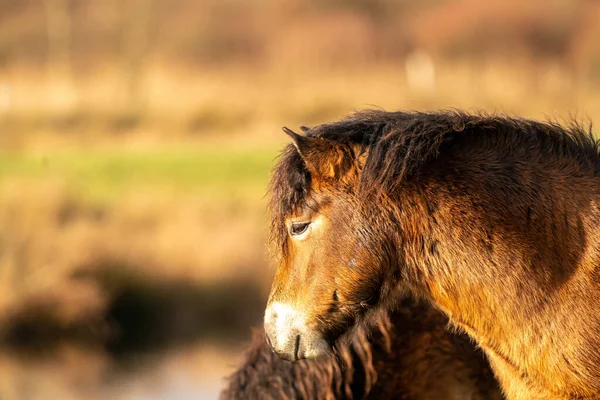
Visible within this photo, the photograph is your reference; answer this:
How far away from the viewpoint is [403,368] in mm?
5227

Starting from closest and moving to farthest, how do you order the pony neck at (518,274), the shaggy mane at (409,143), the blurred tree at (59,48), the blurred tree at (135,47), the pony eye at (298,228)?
the pony neck at (518,274), the shaggy mane at (409,143), the pony eye at (298,228), the blurred tree at (135,47), the blurred tree at (59,48)

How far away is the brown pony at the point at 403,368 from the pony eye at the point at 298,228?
3.42 feet

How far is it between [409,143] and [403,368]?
5.07 ft

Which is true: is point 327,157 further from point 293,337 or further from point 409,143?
point 293,337

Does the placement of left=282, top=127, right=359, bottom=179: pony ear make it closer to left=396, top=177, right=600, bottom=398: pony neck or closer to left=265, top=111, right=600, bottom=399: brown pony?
left=265, top=111, right=600, bottom=399: brown pony

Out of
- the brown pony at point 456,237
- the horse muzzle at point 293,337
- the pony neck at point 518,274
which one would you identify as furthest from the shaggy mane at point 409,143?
the horse muzzle at point 293,337

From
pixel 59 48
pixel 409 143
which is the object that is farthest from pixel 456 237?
pixel 59 48

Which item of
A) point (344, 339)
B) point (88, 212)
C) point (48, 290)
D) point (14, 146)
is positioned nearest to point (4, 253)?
point (48, 290)

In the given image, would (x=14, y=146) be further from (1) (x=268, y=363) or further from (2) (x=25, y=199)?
(1) (x=268, y=363)

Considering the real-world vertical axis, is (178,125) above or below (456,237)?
below

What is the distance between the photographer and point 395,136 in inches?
166

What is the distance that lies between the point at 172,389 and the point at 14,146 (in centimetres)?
1210

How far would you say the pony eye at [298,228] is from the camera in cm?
426

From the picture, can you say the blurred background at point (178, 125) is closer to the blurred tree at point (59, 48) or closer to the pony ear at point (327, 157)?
the blurred tree at point (59, 48)
